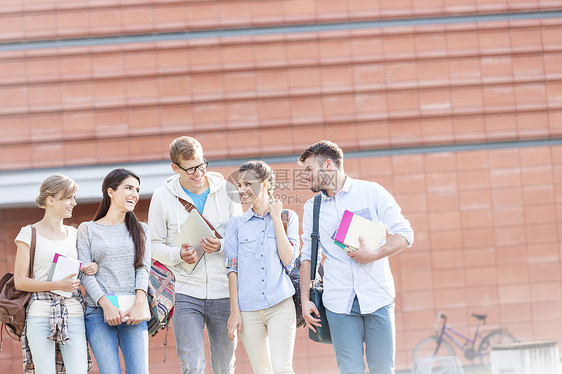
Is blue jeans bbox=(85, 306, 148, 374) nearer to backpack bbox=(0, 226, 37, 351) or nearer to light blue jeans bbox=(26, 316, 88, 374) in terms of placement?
light blue jeans bbox=(26, 316, 88, 374)

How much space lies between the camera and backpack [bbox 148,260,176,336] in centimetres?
380

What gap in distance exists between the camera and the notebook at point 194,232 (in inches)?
155

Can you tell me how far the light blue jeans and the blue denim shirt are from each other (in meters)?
0.98

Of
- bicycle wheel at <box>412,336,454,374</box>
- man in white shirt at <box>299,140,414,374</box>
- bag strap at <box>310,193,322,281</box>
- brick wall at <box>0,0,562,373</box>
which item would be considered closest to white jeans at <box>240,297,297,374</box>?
man in white shirt at <box>299,140,414,374</box>

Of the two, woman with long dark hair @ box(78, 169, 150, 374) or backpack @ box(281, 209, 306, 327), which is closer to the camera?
woman with long dark hair @ box(78, 169, 150, 374)

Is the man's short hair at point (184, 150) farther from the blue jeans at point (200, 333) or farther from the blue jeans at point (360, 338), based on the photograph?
the blue jeans at point (360, 338)

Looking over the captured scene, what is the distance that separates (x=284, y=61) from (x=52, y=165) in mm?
2857

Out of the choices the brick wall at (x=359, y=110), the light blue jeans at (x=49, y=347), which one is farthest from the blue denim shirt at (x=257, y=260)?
the brick wall at (x=359, y=110)

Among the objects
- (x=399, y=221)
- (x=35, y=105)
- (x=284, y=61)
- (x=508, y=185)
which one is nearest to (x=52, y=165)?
(x=35, y=105)

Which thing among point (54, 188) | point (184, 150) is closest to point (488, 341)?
point (184, 150)

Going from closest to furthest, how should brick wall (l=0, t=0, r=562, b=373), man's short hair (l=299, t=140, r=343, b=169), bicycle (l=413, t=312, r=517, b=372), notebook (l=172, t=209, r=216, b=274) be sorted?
man's short hair (l=299, t=140, r=343, b=169) < notebook (l=172, t=209, r=216, b=274) < bicycle (l=413, t=312, r=517, b=372) < brick wall (l=0, t=0, r=562, b=373)

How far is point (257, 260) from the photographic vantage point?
382 centimetres

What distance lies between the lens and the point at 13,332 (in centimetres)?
362

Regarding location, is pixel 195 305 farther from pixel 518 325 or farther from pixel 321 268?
pixel 518 325
